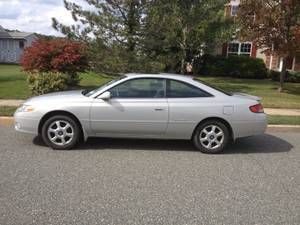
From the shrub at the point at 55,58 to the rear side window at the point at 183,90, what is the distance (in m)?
7.34

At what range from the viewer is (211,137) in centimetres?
717

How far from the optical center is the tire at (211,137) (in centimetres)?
716

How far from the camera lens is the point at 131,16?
656 inches

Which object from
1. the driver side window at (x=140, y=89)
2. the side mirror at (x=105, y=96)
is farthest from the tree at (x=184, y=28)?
the side mirror at (x=105, y=96)

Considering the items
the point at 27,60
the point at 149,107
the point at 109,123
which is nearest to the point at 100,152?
the point at 109,123

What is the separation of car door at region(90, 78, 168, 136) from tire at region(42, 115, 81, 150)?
360 mm

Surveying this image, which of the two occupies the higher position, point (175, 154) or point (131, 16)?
point (131, 16)

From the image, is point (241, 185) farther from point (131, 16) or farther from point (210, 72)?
point (210, 72)

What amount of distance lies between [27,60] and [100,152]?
891cm

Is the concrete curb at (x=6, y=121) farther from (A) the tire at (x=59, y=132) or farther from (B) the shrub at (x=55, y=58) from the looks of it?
(B) the shrub at (x=55, y=58)

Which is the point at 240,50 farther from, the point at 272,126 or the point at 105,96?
the point at 105,96

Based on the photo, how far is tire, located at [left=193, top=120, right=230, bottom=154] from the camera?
716 cm

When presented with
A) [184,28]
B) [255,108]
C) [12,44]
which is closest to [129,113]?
[255,108]

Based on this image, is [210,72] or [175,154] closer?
[175,154]
